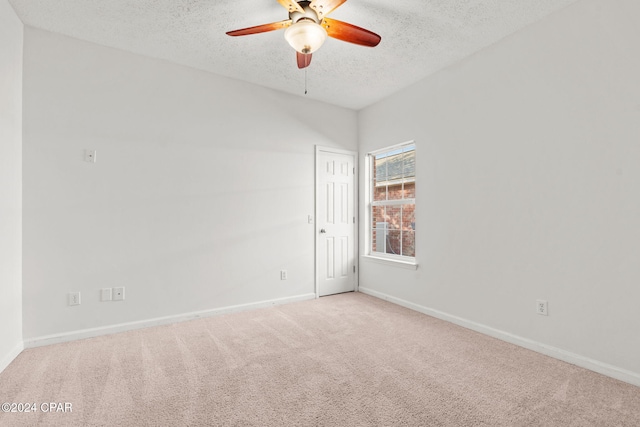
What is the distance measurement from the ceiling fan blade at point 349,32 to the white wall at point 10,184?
2417mm

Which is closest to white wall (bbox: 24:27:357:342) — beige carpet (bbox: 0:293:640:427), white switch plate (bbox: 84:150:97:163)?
white switch plate (bbox: 84:150:97:163)

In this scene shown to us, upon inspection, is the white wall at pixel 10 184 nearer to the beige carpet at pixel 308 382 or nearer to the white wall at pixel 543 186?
the beige carpet at pixel 308 382

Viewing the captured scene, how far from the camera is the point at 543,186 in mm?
2637

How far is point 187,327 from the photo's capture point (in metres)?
3.24

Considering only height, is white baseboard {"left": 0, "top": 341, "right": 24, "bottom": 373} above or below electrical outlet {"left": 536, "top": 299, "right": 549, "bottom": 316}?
below

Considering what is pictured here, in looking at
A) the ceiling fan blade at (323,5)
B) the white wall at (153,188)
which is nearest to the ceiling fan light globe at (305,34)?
the ceiling fan blade at (323,5)

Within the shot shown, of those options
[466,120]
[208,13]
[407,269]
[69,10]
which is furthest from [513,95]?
[69,10]

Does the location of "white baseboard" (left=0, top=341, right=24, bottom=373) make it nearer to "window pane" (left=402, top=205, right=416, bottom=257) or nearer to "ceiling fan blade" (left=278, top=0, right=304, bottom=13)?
"ceiling fan blade" (left=278, top=0, right=304, bottom=13)

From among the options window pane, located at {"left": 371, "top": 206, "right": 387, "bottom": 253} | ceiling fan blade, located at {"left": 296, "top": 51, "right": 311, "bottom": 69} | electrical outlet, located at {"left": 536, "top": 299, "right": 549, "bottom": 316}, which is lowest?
electrical outlet, located at {"left": 536, "top": 299, "right": 549, "bottom": 316}

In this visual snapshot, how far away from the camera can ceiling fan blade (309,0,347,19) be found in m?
2.06

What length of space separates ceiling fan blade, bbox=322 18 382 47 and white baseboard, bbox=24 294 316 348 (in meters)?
3.03

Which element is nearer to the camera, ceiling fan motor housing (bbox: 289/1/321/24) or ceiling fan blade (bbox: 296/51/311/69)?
ceiling fan motor housing (bbox: 289/1/321/24)

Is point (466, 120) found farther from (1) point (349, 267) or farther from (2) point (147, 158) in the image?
(2) point (147, 158)

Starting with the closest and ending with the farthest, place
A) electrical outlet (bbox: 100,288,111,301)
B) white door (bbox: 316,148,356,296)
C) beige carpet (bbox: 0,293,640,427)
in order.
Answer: beige carpet (bbox: 0,293,640,427), electrical outlet (bbox: 100,288,111,301), white door (bbox: 316,148,356,296)
